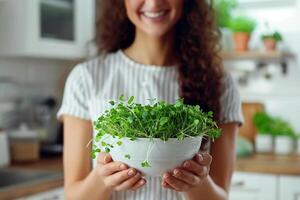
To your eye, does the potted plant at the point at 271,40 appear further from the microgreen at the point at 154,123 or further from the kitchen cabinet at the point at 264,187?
the microgreen at the point at 154,123

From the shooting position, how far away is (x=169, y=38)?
4.11ft

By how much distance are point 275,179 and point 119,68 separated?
1305 mm

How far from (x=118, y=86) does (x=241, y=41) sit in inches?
69.2

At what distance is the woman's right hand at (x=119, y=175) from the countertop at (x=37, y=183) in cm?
97

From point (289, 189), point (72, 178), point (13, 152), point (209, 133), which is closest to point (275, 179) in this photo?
point (289, 189)

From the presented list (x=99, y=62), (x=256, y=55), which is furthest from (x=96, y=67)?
(x=256, y=55)

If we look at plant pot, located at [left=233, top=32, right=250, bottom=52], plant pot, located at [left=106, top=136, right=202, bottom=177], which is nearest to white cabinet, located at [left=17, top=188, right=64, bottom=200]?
plant pot, located at [left=106, top=136, right=202, bottom=177]

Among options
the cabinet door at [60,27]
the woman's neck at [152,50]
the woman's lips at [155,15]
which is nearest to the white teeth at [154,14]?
the woman's lips at [155,15]

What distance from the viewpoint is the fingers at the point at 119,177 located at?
85 centimetres

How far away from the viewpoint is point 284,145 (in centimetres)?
272

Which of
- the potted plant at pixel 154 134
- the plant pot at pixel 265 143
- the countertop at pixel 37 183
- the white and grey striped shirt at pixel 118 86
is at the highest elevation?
the white and grey striped shirt at pixel 118 86

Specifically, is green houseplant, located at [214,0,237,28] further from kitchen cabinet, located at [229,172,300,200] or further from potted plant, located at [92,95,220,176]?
potted plant, located at [92,95,220,176]

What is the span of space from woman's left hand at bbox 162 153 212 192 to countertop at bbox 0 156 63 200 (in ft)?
3.40

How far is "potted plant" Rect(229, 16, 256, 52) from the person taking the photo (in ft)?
9.36
